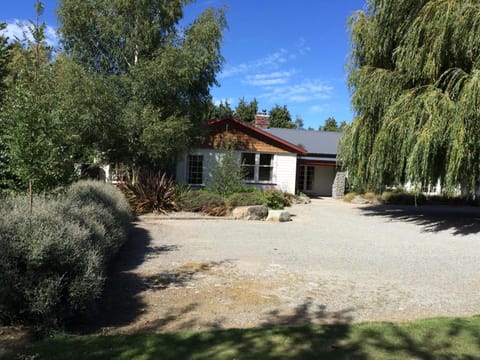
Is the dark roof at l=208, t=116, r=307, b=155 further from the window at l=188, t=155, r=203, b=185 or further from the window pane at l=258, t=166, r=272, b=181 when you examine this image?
the window at l=188, t=155, r=203, b=185

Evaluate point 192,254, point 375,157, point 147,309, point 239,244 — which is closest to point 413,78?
point 375,157

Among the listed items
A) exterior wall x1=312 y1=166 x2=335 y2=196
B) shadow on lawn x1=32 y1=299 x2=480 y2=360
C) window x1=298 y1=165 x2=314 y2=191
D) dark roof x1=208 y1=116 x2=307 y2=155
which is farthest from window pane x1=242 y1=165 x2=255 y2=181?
shadow on lawn x1=32 y1=299 x2=480 y2=360

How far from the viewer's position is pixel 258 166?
19.8 meters

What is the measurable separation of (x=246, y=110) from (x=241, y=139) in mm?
26315

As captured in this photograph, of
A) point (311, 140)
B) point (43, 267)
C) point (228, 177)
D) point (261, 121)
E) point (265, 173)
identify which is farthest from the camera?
point (261, 121)

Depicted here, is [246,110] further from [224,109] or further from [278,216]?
[278,216]

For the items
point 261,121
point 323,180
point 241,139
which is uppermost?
point 261,121

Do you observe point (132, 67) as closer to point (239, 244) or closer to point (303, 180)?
point (239, 244)

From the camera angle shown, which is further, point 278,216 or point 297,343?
point 278,216

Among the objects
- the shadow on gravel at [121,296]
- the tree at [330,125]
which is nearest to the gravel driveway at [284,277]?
the shadow on gravel at [121,296]

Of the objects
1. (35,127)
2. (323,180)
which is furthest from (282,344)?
(323,180)

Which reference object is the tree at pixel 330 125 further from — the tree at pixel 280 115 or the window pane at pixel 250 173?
the window pane at pixel 250 173

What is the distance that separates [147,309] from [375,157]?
933 cm

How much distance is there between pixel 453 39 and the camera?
1043 centimetres
